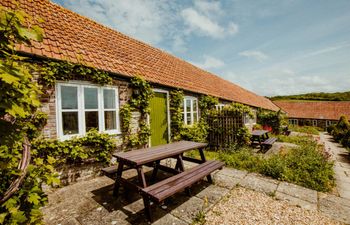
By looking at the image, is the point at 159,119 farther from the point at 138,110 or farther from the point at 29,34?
the point at 29,34

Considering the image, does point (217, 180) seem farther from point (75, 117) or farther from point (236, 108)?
point (236, 108)

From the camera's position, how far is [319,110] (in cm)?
3766

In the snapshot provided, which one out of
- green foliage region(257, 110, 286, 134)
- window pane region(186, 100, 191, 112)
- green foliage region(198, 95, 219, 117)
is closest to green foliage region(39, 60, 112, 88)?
window pane region(186, 100, 191, 112)

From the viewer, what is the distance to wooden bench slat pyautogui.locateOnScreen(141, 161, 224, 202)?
2.76 m

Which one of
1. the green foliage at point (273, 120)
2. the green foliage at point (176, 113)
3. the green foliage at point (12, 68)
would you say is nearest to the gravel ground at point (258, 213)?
the green foliage at point (12, 68)

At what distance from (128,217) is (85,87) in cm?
361

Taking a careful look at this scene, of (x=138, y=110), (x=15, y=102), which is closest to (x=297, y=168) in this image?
(x=138, y=110)

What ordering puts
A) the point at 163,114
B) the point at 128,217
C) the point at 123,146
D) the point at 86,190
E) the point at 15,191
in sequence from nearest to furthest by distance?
the point at 15,191
the point at 128,217
the point at 86,190
the point at 123,146
the point at 163,114

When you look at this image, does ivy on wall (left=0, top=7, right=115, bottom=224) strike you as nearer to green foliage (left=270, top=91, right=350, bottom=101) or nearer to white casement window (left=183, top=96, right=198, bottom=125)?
white casement window (left=183, top=96, right=198, bottom=125)

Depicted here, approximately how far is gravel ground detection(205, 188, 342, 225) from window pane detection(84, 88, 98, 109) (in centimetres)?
417

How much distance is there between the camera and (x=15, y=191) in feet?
6.25

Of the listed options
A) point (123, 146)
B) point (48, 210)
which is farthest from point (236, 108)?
point (48, 210)

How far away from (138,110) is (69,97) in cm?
226

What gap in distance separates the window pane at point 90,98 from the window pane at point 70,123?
0.43 metres
